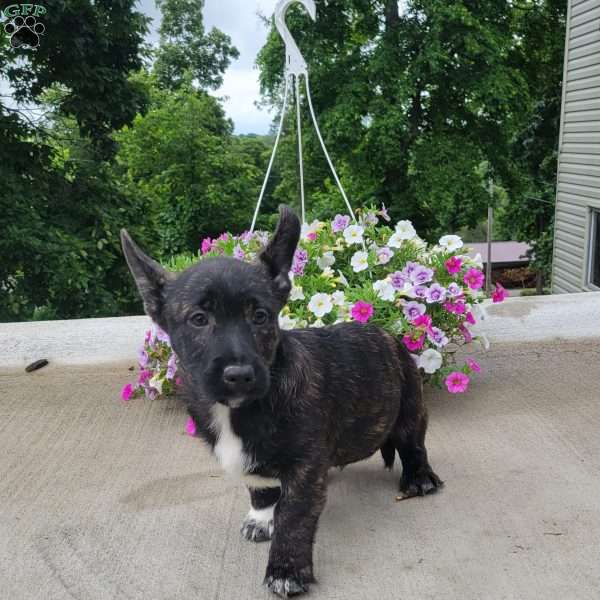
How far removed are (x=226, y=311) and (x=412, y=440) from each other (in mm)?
1511

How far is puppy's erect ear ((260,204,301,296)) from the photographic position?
279 centimetres

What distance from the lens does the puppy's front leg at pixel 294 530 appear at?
277 centimetres

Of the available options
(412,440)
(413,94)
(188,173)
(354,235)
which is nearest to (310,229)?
(354,235)

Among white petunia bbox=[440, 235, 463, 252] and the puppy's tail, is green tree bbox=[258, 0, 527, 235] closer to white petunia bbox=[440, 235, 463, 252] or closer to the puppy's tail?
white petunia bbox=[440, 235, 463, 252]

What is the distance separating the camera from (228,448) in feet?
9.23

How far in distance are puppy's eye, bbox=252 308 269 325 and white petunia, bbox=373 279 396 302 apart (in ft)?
6.89

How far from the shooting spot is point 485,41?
55.2ft

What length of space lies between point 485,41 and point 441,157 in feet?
9.48

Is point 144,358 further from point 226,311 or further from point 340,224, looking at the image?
point 226,311

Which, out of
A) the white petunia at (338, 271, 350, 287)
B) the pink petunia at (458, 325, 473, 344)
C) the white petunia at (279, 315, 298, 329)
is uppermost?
the white petunia at (338, 271, 350, 287)

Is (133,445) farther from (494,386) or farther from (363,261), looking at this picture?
(494,386)

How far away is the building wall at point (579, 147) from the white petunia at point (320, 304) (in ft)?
31.0

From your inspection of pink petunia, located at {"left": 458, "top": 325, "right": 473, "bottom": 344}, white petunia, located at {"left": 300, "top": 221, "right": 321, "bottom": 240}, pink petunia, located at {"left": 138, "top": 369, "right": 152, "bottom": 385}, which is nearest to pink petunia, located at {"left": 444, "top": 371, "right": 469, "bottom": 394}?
pink petunia, located at {"left": 458, "top": 325, "right": 473, "bottom": 344}

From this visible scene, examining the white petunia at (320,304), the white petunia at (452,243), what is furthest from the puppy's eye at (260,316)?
the white petunia at (452,243)
